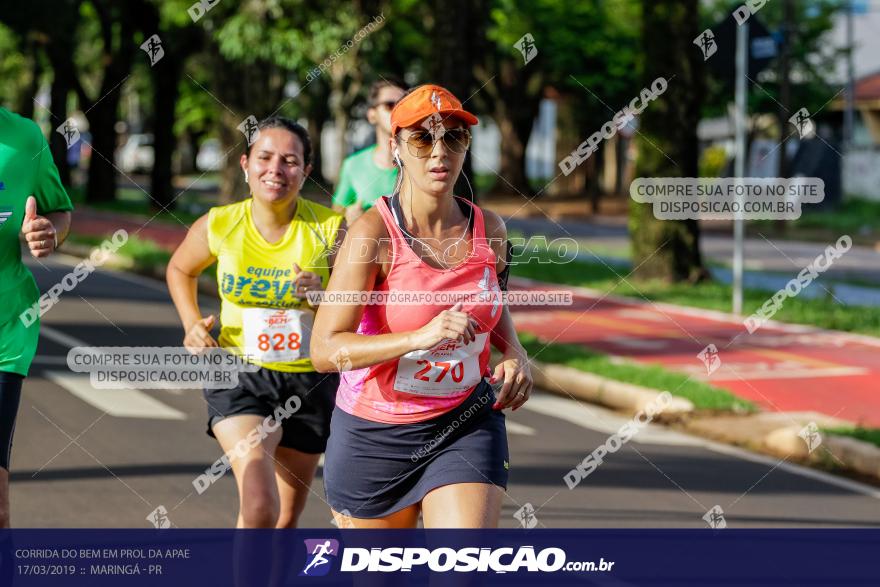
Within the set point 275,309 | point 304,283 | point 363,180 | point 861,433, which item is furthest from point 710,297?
point 304,283

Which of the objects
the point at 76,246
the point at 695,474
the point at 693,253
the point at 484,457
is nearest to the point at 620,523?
the point at 695,474

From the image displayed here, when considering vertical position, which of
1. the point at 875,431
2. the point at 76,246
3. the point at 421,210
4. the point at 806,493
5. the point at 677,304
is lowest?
the point at 421,210

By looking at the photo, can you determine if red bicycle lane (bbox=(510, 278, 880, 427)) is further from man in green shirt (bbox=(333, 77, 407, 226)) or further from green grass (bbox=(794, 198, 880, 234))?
green grass (bbox=(794, 198, 880, 234))

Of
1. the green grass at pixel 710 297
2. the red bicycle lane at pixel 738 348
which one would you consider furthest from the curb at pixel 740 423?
the green grass at pixel 710 297

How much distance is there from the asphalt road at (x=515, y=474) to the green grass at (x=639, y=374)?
50 cm

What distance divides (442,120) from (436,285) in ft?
1.54

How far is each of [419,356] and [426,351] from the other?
4cm

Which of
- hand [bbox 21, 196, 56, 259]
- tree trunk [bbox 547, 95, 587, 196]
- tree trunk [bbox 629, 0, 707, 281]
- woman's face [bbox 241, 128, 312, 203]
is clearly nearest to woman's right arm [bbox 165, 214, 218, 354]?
woman's face [bbox 241, 128, 312, 203]

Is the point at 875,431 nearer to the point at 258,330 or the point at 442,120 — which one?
the point at 258,330

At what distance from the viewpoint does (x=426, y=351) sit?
4.09 metres

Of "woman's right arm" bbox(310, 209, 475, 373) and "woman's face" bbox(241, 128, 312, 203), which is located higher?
"woman's face" bbox(241, 128, 312, 203)

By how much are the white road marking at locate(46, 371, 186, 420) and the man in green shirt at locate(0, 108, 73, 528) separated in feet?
18.1

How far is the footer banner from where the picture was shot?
13.9ft

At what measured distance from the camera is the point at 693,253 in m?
19.2
